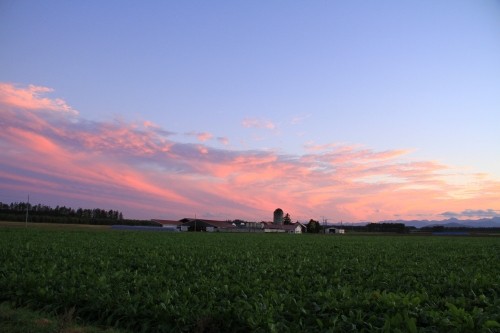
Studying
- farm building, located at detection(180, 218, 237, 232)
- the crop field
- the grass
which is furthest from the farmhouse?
the grass

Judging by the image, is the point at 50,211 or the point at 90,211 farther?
the point at 90,211

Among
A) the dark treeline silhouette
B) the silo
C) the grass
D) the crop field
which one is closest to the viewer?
the crop field

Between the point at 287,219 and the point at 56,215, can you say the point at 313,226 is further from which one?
the point at 56,215

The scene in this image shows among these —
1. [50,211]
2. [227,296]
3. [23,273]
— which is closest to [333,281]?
[227,296]

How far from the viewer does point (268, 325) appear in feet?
24.3

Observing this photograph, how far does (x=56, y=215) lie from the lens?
492ft

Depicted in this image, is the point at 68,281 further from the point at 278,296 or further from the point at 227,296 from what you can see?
the point at 278,296

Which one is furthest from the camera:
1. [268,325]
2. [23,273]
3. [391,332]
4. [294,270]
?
[294,270]

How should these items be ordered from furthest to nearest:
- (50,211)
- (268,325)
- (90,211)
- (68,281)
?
(90,211) → (50,211) → (68,281) → (268,325)

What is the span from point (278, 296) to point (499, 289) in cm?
709

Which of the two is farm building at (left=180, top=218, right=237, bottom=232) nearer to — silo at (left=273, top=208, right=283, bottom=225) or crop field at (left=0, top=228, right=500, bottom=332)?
silo at (left=273, top=208, right=283, bottom=225)

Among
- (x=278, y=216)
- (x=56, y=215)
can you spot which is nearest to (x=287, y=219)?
(x=278, y=216)

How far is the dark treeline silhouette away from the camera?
117 metres

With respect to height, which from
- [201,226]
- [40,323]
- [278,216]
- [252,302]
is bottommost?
[40,323]
